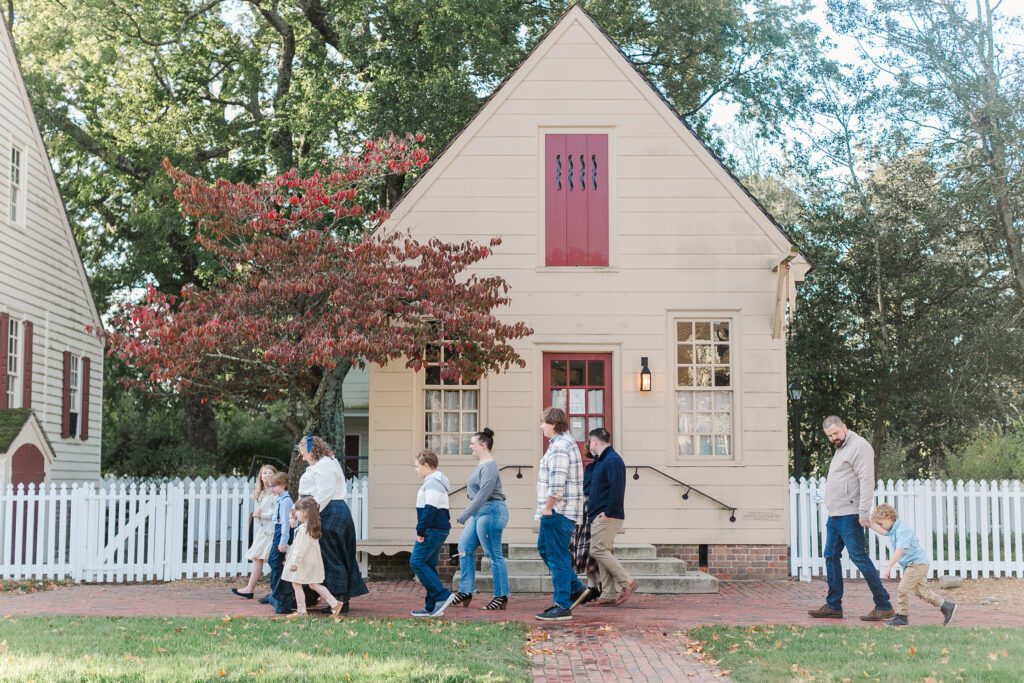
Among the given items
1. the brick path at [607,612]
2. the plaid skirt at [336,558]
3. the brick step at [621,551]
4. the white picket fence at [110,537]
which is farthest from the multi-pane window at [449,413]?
the plaid skirt at [336,558]

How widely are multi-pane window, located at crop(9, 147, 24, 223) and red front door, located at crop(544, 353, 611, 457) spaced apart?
9114mm

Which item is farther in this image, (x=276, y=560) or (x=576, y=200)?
(x=576, y=200)

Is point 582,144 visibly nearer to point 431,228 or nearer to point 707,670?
point 431,228

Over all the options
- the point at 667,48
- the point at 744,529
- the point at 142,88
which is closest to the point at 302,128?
the point at 142,88

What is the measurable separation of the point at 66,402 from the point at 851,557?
46.7 ft

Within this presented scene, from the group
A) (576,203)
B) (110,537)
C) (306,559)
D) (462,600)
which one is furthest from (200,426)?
(306,559)

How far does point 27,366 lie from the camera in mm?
16281

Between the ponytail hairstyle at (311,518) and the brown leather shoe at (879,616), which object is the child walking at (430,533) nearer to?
the ponytail hairstyle at (311,518)

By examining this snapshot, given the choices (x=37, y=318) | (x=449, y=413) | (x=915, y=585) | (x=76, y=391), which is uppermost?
(x=37, y=318)

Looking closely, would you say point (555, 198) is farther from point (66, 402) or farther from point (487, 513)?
point (66, 402)

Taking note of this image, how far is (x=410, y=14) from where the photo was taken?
68.3 feet

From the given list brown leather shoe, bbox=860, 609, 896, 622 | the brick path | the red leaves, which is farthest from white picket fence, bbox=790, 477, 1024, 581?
the red leaves

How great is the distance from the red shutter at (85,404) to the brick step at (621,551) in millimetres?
10122

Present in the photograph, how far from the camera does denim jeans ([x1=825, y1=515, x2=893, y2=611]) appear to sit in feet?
30.9
